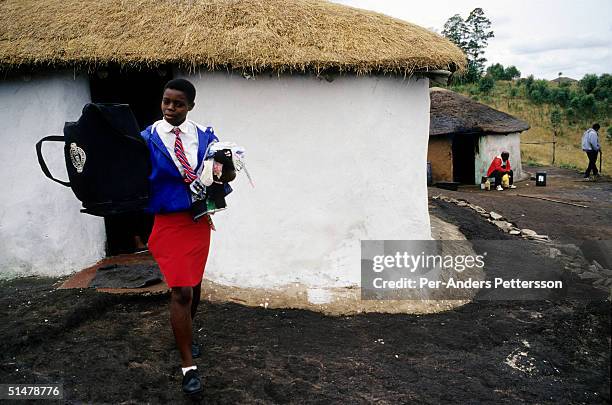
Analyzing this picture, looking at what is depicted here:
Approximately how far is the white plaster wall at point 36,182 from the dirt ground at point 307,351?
35cm

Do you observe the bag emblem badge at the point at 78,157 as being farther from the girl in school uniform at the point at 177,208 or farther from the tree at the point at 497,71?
the tree at the point at 497,71

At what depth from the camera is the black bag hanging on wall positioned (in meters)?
2.99

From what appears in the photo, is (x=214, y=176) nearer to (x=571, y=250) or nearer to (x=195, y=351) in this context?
(x=195, y=351)

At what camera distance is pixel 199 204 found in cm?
314

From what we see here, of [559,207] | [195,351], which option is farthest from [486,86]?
[195,351]

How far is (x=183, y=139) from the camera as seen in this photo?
3.16 metres

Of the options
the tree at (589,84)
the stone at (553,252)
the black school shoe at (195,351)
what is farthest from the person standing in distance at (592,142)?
the tree at (589,84)

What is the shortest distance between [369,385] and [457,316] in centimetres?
194

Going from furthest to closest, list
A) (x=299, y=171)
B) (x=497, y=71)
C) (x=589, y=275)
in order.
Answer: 1. (x=497, y=71)
2. (x=589, y=275)
3. (x=299, y=171)

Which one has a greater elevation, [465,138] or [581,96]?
[581,96]

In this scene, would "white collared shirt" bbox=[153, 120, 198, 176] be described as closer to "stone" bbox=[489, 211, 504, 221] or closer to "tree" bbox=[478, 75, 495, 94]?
"stone" bbox=[489, 211, 504, 221]

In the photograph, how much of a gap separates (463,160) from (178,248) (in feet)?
49.6

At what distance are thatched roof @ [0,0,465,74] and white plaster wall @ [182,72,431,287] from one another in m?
0.26

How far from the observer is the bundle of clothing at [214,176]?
3064 mm
